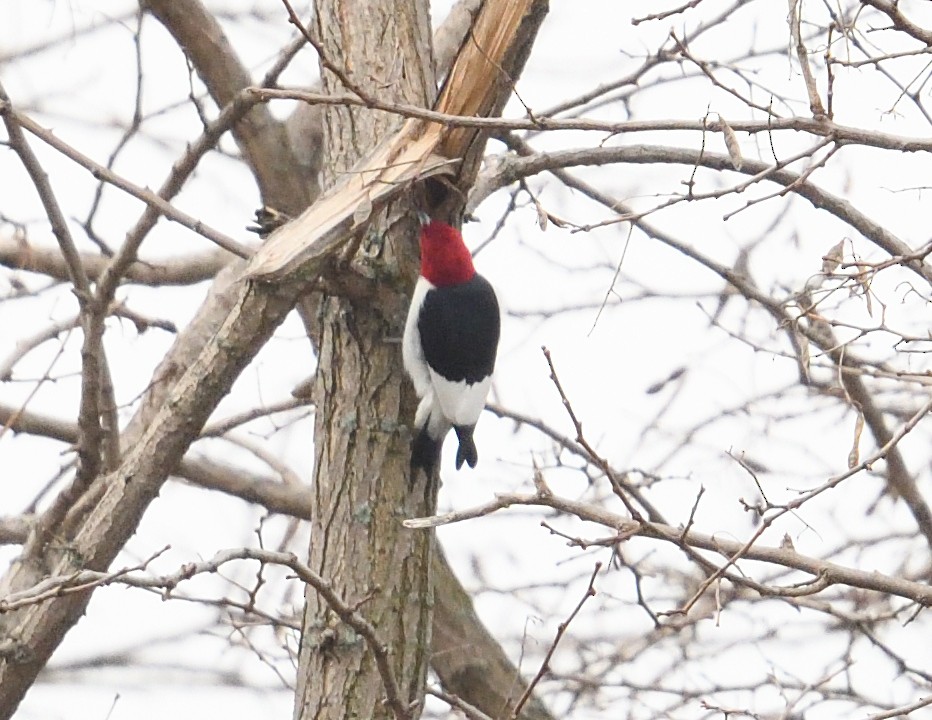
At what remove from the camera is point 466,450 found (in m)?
4.13

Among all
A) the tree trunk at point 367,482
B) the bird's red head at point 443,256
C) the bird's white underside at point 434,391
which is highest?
the bird's red head at point 443,256

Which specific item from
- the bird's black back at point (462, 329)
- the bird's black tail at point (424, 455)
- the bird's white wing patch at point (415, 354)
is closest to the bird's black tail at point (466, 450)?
the bird's black back at point (462, 329)

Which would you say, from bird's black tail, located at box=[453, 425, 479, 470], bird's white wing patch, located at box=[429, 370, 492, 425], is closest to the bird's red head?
bird's white wing patch, located at box=[429, 370, 492, 425]

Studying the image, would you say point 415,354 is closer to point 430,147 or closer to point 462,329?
point 430,147

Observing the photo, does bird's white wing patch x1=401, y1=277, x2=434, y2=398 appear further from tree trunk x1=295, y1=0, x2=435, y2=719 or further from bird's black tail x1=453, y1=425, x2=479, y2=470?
bird's black tail x1=453, y1=425, x2=479, y2=470

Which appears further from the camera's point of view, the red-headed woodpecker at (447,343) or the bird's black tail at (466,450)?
the bird's black tail at (466,450)

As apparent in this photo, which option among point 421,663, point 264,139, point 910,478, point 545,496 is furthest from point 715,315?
point 545,496

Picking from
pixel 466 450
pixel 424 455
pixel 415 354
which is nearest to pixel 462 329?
pixel 466 450

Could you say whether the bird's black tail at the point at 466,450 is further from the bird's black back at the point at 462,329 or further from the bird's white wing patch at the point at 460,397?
the bird's black back at the point at 462,329

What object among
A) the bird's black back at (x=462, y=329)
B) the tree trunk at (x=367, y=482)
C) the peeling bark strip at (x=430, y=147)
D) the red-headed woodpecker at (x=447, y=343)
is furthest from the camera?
the bird's black back at (x=462, y=329)

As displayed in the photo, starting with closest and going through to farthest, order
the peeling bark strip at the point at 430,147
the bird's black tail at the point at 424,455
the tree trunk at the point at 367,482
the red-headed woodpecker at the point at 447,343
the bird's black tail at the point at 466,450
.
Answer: the peeling bark strip at the point at 430,147 → the tree trunk at the point at 367,482 → the bird's black tail at the point at 424,455 → the red-headed woodpecker at the point at 447,343 → the bird's black tail at the point at 466,450

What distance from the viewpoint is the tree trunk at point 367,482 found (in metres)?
2.95

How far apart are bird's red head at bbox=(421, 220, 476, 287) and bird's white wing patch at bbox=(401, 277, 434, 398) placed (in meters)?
0.16

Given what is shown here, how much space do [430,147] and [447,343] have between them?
968 mm
